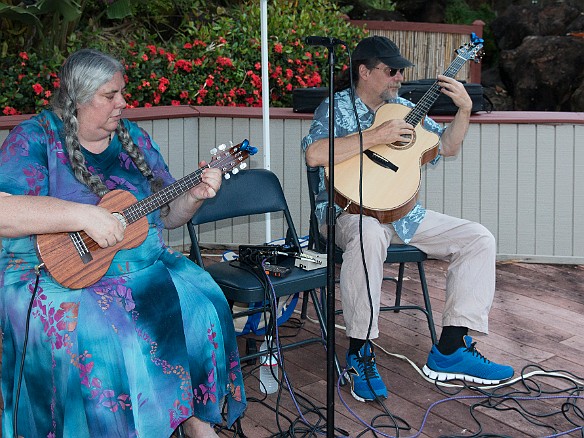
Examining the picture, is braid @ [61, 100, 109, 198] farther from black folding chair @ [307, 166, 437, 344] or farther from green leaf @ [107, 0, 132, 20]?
green leaf @ [107, 0, 132, 20]

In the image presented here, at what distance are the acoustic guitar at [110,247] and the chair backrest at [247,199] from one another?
0.68 meters

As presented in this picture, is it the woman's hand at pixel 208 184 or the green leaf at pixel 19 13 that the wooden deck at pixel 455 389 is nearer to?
the woman's hand at pixel 208 184

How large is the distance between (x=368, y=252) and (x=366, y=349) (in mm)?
374

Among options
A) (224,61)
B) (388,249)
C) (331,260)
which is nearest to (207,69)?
(224,61)

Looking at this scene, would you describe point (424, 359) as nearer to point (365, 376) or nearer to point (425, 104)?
point (365, 376)

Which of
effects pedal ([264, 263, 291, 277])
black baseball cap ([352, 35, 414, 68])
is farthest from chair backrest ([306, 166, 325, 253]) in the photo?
black baseball cap ([352, 35, 414, 68])

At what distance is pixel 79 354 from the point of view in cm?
257

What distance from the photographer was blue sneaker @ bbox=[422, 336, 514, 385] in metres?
3.46

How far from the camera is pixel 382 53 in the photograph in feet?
11.9

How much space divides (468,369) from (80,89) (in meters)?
1.83

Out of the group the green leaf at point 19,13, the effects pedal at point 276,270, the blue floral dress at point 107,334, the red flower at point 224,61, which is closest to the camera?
the blue floral dress at point 107,334

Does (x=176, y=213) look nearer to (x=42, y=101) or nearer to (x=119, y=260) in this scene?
(x=119, y=260)

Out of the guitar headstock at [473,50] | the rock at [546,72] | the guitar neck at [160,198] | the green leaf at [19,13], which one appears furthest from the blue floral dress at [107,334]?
the rock at [546,72]

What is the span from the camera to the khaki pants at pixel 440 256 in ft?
11.1
